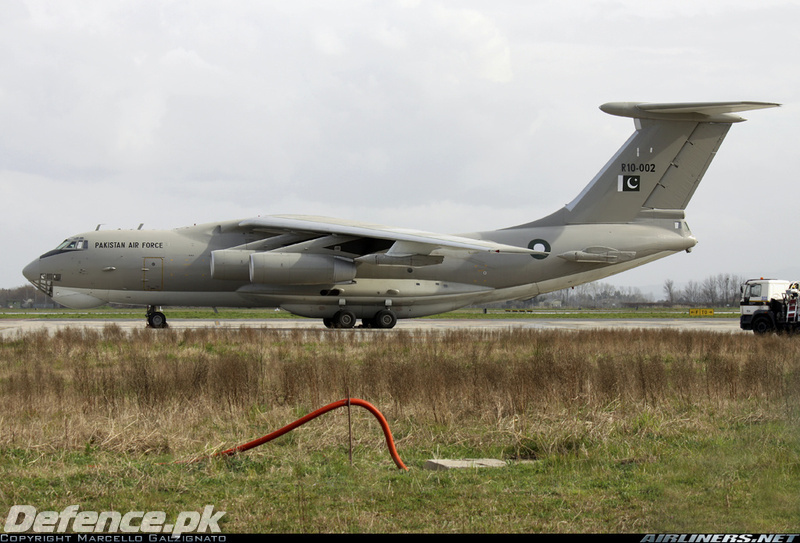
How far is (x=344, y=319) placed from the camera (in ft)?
78.8

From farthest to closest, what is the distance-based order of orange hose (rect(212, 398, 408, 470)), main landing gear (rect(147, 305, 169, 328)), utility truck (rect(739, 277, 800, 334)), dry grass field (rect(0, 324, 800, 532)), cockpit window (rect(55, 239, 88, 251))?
utility truck (rect(739, 277, 800, 334)), main landing gear (rect(147, 305, 169, 328)), cockpit window (rect(55, 239, 88, 251)), orange hose (rect(212, 398, 408, 470)), dry grass field (rect(0, 324, 800, 532))

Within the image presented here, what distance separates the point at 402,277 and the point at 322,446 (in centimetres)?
1665

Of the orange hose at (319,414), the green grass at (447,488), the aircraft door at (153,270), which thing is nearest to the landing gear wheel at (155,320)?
the aircraft door at (153,270)

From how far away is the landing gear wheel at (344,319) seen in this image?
24.0m

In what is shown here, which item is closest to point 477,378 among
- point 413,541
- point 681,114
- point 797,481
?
point 797,481

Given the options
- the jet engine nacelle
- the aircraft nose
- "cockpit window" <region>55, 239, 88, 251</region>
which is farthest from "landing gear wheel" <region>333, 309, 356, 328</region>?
the aircraft nose

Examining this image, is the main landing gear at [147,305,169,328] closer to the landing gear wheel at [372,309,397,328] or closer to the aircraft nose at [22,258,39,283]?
the aircraft nose at [22,258,39,283]

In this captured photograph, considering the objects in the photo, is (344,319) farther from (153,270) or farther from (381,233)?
(153,270)

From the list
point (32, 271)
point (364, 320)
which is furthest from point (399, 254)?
point (32, 271)

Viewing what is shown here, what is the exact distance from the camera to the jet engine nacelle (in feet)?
71.5

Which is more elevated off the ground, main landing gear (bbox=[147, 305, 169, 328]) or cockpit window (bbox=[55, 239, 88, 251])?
cockpit window (bbox=[55, 239, 88, 251])

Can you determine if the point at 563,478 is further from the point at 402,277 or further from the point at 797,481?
the point at 402,277

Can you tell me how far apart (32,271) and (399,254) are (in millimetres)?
11110

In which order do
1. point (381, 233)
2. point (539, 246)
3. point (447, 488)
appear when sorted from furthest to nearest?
point (539, 246)
point (381, 233)
point (447, 488)
